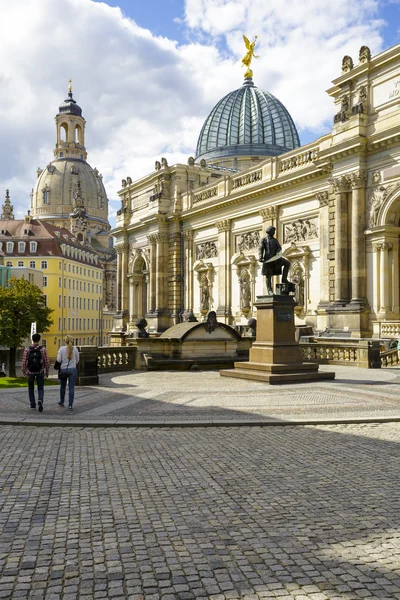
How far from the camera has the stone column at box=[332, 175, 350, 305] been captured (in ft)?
102

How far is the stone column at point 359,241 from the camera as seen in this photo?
99.1 feet

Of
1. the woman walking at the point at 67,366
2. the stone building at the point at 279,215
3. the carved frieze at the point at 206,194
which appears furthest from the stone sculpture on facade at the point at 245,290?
the woman walking at the point at 67,366

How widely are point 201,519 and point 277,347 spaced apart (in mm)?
13520

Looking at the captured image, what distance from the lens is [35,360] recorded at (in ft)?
44.7

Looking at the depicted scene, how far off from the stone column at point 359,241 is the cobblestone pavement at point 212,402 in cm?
1040

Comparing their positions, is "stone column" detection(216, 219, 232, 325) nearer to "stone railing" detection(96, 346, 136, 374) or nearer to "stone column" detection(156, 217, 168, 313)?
"stone column" detection(156, 217, 168, 313)

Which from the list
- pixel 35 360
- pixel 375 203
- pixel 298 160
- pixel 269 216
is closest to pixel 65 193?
pixel 269 216

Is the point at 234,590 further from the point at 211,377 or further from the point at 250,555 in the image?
the point at 211,377

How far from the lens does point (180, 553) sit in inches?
201

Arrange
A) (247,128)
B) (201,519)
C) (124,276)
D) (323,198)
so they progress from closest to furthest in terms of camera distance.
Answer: (201,519) < (323,198) < (124,276) < (247,128)

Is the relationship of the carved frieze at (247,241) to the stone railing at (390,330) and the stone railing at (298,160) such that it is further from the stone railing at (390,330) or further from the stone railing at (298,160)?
the stone railing at (390,330)

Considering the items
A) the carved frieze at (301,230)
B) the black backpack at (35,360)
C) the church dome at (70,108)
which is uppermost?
the church dome at (70,108)

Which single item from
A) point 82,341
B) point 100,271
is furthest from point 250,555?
point 100,271

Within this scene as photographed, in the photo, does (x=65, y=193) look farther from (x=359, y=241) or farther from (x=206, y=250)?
(x=359, y=241)
